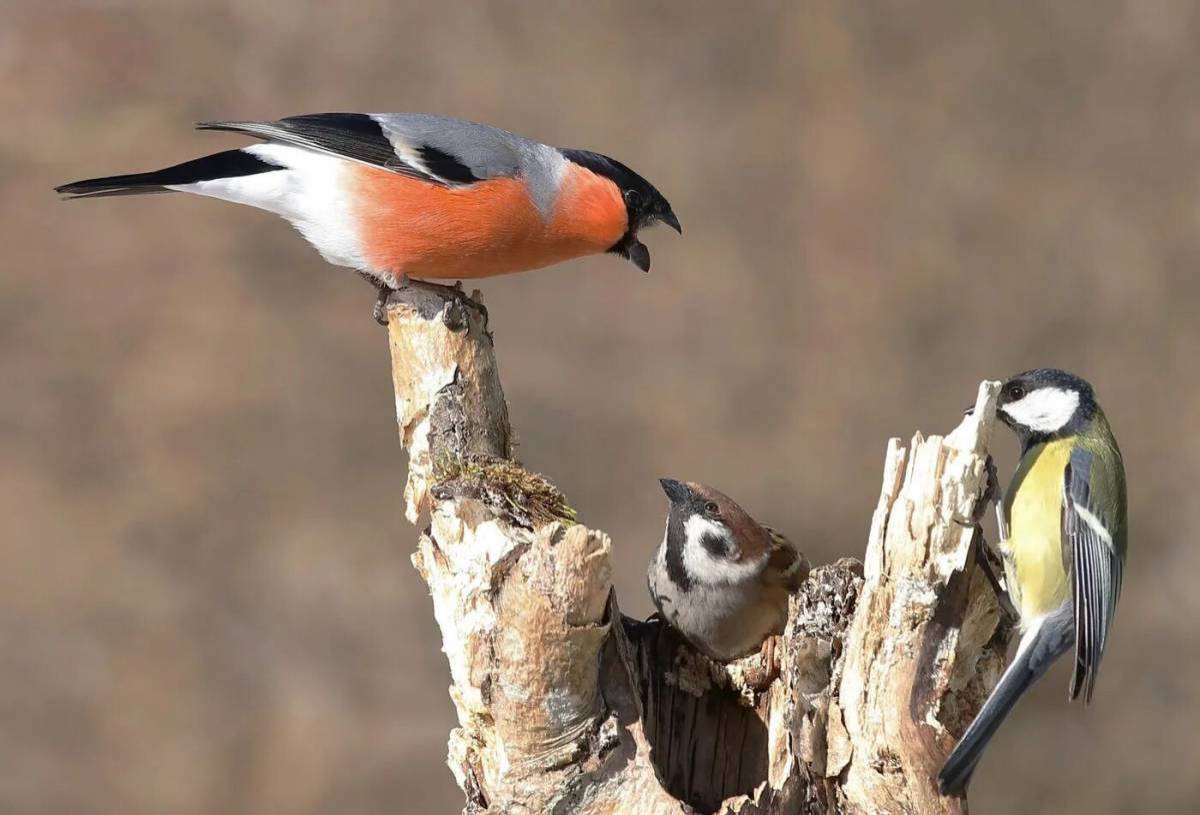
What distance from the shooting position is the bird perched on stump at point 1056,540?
2.60m

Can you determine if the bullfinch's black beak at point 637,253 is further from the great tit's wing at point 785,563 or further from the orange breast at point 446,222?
the great tit's wing at point 785,563

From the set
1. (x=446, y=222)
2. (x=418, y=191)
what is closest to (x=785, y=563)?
Answer: (x=446, y=222)

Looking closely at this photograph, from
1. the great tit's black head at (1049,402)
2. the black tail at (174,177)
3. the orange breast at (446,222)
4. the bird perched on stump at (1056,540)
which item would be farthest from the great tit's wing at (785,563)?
the black tail at (174,177)

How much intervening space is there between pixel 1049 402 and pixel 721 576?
93 cm

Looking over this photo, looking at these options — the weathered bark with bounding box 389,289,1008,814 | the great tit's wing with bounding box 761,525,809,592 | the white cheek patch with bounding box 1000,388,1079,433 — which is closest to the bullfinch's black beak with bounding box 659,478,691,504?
the great tit's wing with bounding box 761,525,809,592

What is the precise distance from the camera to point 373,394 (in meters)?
6.27

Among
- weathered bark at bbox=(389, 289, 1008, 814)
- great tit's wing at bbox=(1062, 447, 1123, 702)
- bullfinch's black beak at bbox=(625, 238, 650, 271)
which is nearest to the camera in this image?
weathered bark at bbox=(389, 289, 1008, 814)

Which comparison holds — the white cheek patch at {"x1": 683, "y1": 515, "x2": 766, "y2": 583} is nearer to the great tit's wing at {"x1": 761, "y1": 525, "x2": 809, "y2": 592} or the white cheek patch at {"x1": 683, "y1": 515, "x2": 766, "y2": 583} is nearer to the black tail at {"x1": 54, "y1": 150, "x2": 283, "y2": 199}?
the great tit's wing at {"x1": 761, "y1": 525, "x2": 809, "y2": 592}

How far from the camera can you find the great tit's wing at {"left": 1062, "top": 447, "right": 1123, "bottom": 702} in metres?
2.73

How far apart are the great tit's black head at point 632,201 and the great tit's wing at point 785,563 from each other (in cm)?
80

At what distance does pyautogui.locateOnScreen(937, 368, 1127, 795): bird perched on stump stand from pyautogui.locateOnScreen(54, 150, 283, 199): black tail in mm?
2000

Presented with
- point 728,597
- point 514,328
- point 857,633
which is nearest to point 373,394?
point 514,328

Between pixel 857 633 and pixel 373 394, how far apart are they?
13.3ft

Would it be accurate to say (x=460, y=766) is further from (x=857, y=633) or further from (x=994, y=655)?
(x=994, y=655)
